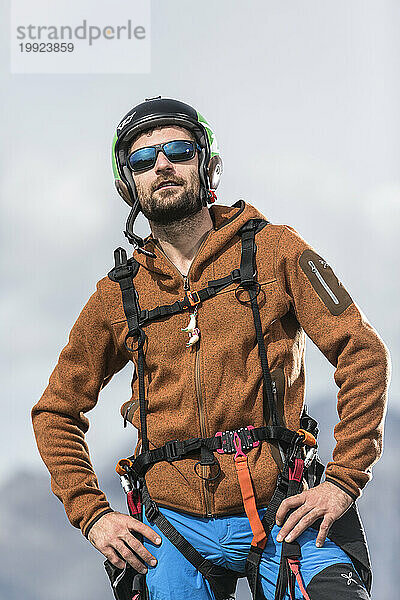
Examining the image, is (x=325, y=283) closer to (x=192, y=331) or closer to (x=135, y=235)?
(x=192, y=331)

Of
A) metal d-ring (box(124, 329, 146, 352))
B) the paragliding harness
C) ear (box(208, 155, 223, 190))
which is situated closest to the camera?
the paragliding harness

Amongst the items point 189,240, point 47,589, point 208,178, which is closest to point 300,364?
point 189,240

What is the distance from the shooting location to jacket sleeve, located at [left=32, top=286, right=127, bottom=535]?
2998mm

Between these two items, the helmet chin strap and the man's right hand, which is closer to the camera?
the man's right hand

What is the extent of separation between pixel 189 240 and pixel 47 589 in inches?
179

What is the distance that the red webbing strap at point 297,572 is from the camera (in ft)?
8.22

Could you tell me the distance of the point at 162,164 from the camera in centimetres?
298

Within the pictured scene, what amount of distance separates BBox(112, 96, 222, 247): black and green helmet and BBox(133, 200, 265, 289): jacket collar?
0.08 m

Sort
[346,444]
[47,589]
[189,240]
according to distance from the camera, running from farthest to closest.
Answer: [47,589] < [189,240] < [346,444]

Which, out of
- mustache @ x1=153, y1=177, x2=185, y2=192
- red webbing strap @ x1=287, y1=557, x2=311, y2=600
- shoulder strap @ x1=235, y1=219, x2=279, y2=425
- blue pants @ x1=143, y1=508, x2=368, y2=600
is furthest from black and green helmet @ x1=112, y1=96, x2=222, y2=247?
red webbing strap @ x1=287, y1=557, x2=311, y2=600

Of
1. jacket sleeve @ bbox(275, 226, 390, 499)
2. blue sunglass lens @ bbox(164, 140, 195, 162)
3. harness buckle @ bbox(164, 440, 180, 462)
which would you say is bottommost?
harness buckle @ bbox(164, 440, 180, 462)

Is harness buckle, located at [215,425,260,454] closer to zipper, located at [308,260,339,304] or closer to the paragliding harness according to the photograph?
the paragliding harness

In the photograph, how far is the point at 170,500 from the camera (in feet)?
9.02

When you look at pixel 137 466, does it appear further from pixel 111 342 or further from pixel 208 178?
pixel 208 178
